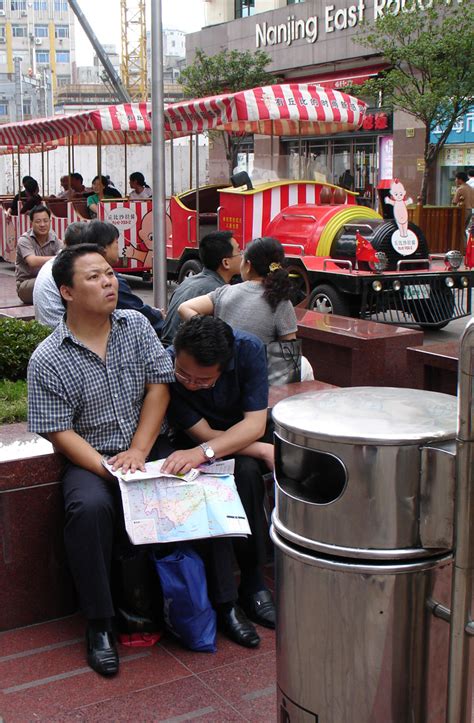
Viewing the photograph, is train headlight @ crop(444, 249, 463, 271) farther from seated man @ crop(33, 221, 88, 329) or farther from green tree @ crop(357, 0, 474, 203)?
green tree @ crop(357, 0, 474, 203)

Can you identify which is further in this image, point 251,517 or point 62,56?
point 62,56

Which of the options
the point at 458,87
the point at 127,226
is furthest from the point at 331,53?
the point at 127,226

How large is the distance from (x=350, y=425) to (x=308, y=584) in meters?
0.39

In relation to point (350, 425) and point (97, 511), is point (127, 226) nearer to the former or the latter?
point (97, 511)

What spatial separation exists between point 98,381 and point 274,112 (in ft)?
29.9

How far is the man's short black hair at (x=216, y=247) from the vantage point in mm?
5742

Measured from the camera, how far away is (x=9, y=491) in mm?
3760

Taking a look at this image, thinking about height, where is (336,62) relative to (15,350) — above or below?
above

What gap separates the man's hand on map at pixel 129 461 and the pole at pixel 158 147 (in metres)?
6.02

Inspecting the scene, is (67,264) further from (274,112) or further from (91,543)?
(274,112)

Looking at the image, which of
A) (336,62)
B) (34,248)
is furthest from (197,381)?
(336,62)

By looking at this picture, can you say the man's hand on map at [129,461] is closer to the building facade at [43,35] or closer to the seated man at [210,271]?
the seated man at [210,271]

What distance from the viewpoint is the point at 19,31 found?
11600 centimetres

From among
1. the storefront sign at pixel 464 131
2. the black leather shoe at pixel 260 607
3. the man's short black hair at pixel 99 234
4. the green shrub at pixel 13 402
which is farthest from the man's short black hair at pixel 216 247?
the storefront sign at pixel 464 131
